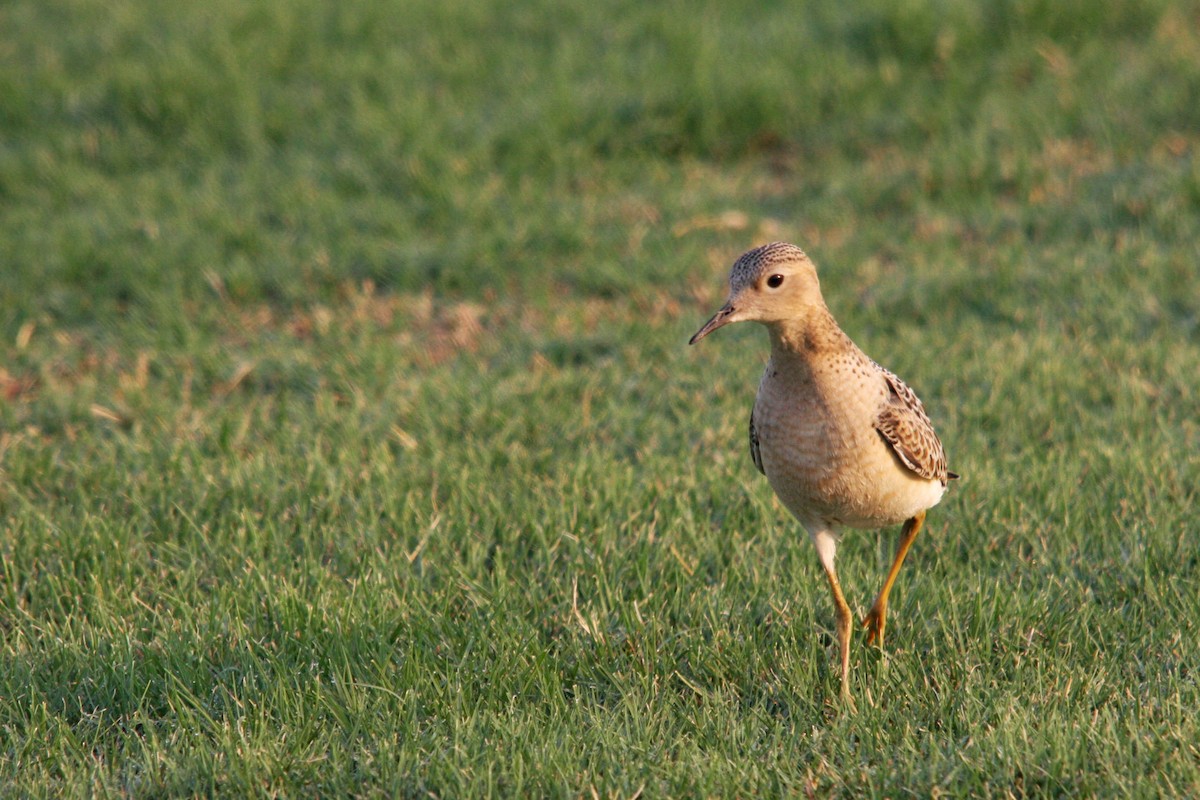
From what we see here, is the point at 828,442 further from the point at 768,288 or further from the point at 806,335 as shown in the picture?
the point at 768,288

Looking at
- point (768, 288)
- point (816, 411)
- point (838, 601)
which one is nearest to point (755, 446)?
point (816, 411)

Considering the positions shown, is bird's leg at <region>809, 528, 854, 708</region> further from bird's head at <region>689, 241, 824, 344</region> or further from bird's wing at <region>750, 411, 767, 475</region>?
bird's head at <region>689, 241, 824, 344</region>

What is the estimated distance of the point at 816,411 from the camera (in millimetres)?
4090

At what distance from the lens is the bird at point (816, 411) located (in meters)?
4.05

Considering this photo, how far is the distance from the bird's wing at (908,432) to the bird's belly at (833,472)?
0.03 metres

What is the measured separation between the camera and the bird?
405 cm

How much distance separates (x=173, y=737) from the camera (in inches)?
155

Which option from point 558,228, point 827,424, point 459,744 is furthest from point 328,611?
point 558,228

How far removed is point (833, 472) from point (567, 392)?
2618 mm

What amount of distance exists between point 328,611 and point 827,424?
1.72 metres

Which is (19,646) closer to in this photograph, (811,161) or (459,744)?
(459,744)

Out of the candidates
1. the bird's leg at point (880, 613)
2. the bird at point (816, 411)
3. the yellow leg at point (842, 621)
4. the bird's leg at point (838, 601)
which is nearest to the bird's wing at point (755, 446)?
the bird at point (816, 411)

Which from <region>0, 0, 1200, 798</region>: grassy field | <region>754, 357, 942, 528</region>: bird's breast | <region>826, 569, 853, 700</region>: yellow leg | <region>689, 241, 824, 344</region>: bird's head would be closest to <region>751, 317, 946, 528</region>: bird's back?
<region>754, 357, 942, 528</region>: bird's breast

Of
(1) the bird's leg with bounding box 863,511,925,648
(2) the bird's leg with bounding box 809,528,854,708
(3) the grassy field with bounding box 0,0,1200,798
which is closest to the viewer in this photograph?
(3) the grassy field with bounding box 0,0,1200,798
